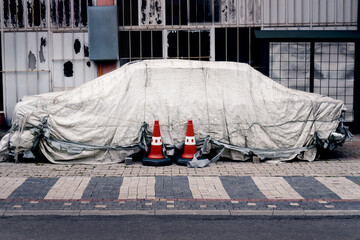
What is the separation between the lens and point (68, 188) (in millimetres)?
8344

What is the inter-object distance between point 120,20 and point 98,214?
9176 mm

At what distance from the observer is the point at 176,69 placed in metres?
10.8

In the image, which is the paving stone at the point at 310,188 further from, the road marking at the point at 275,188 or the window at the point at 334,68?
the window at the point at 334,68

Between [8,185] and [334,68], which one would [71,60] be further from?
[334,68]

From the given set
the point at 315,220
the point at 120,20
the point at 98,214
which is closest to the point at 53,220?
the point at 98,214

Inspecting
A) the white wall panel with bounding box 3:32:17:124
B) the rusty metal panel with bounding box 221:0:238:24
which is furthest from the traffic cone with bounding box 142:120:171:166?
the white wall panel with bounding box 3:32:17:124

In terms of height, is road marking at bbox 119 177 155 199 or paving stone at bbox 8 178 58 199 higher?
paving stone at bbox 8 178 58 199

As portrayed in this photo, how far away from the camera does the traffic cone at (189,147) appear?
10.2 meters

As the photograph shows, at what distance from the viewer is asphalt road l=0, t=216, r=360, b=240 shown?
6078 mm

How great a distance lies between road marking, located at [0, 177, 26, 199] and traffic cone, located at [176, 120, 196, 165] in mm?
3042

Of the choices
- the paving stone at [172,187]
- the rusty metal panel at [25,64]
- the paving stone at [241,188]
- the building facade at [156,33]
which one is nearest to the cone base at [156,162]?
the paving stone at [172,187]

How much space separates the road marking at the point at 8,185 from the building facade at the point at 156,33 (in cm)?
658

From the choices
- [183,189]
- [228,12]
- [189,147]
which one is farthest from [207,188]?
[228,12]

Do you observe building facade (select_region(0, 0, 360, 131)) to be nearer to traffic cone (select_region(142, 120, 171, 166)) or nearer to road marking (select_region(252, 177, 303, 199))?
traffic cone (select_region(142, 120, 171, 166))
